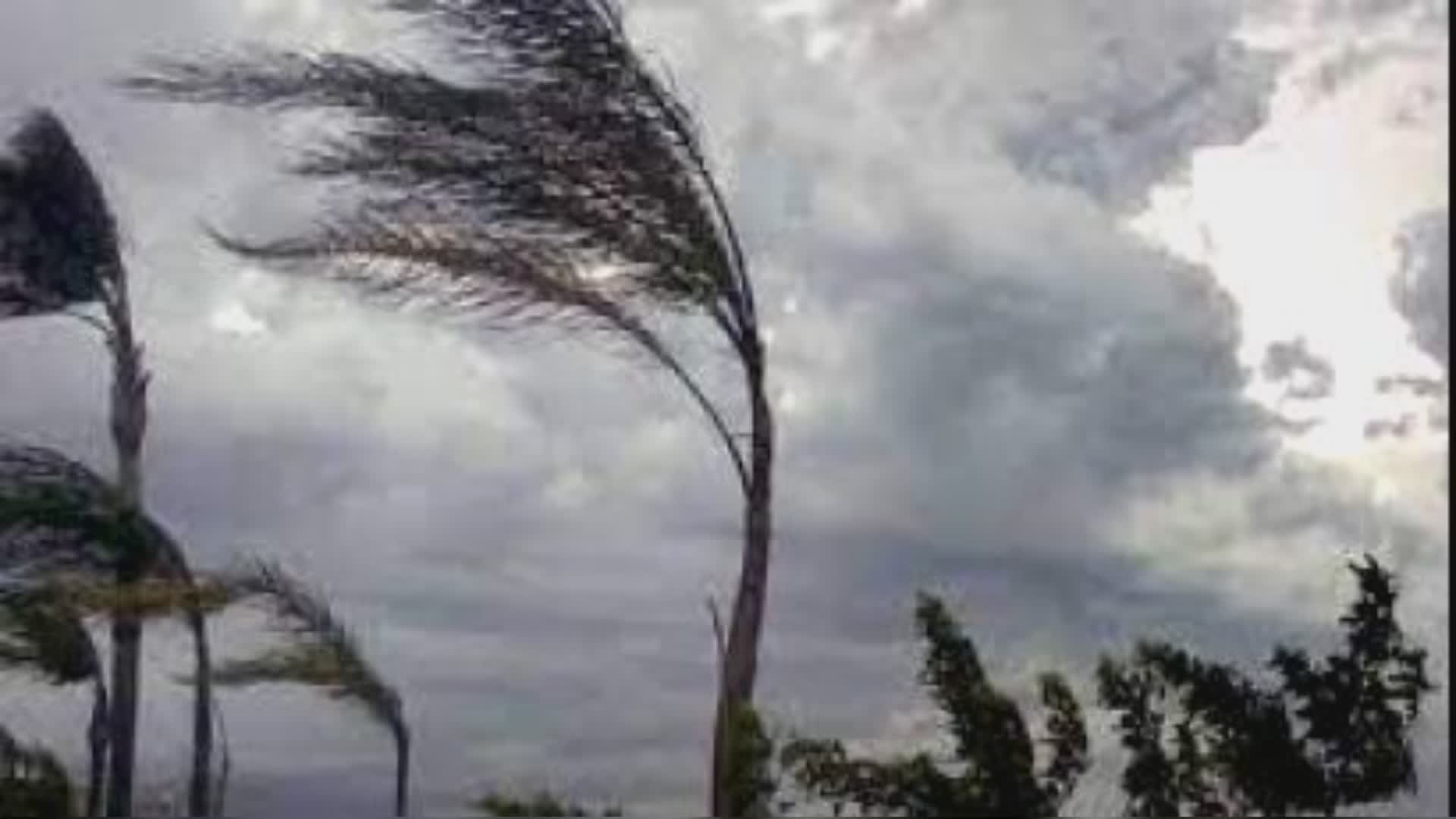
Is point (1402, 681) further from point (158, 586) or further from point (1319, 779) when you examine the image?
point (158, 586)

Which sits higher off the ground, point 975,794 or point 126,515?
point 126,515

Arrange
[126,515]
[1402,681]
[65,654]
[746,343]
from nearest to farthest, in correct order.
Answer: [1402,681], [746,343], [126,515], [65,654]

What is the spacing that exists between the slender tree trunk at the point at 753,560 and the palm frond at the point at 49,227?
1097 centimetres

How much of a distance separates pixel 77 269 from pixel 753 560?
11.2 metres

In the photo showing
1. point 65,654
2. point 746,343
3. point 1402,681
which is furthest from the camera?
point 65,654

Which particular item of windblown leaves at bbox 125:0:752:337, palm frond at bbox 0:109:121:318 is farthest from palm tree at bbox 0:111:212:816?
windblown leaves at bbox 125:0:752:337

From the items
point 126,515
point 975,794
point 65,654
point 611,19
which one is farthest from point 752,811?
point 65,654

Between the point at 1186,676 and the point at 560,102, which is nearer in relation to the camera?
the point at 1186,676

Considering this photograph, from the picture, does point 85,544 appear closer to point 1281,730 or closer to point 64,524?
point 64,524

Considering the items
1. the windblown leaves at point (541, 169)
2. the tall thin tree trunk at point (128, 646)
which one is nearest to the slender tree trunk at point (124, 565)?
the tall thin tree trunk at point (128, 646)

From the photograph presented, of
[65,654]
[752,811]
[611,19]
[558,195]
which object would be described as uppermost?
[611,19]

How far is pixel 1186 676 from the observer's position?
12734mm

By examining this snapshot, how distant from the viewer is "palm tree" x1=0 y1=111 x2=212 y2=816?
24.1m

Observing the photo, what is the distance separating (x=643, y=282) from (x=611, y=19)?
1.59 meters
